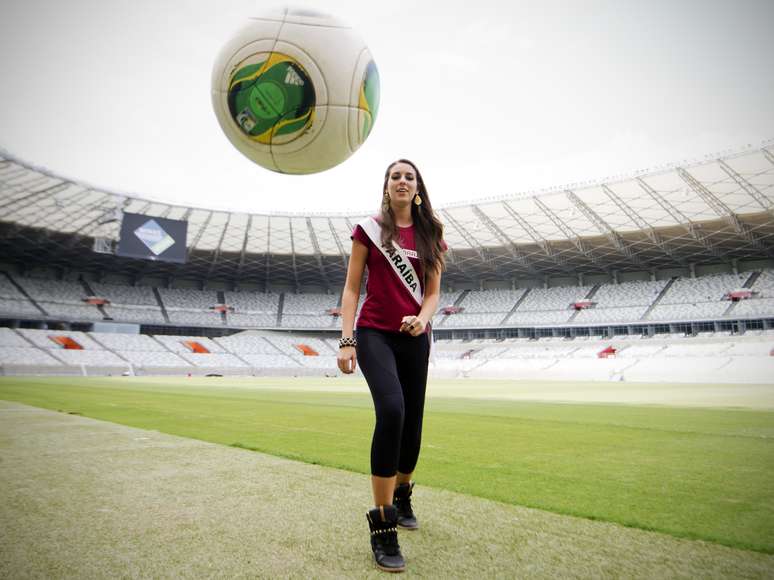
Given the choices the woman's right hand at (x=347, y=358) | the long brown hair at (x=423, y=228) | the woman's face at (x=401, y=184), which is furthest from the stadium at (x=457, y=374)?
the woman's face at (x=401, y=184)

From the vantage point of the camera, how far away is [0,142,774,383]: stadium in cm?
3603

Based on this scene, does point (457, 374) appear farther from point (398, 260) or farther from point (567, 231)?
point (398, 260)

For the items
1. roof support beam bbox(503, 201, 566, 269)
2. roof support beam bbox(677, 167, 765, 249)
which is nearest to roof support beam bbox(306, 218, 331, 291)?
roof support beam bbox(503, 201, 566, 269)

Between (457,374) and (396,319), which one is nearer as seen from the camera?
(396,319)

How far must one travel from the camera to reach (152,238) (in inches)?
1639

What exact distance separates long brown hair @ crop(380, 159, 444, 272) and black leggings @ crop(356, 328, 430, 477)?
1.55 feet

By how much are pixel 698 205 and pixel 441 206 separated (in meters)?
19.1

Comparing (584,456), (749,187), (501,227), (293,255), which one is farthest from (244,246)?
(584,456)

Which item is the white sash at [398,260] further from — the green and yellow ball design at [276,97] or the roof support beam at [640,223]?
the roof support beam at [640,223]

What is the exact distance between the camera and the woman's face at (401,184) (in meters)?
2.96

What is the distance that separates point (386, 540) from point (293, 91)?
127 inches

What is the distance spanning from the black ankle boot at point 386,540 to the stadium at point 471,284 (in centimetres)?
3239

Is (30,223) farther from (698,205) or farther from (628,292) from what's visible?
(628,292)

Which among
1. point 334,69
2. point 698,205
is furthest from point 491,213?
point 334,69
